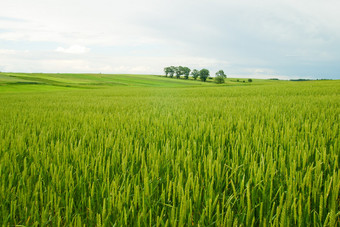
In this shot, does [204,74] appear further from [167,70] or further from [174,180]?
[174,180]

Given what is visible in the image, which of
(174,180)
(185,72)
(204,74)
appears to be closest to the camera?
(174,180)

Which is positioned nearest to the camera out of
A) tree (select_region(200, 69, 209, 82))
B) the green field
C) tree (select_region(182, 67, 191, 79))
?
the green field

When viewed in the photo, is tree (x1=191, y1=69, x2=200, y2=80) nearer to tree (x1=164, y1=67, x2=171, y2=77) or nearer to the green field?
tree (x1=164, y1=67, x2=171, y2=77)

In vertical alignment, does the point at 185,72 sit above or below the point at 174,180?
above

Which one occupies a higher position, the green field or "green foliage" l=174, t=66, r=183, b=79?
"green foliage" l=174, t=66, r=183, b=79

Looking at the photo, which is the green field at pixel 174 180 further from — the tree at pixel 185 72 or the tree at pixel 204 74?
the tree at pixel 185 72

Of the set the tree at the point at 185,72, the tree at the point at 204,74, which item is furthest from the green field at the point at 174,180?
the tree at the point at 185,72

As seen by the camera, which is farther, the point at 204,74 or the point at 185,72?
the point at 185,72

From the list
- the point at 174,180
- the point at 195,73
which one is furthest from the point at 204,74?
the point at 174,180

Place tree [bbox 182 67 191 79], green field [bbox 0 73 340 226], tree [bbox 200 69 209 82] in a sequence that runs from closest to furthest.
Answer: green field [bbox 0 73 340 226] < tree [bbox 200 69 209 82] < tree [bbox 182 67 191 79]

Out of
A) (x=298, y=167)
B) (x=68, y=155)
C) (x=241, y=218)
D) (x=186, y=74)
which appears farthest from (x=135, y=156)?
(x=186, y=74)

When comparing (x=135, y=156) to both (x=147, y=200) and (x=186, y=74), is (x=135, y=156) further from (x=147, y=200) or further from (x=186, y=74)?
(x=186, y=74)

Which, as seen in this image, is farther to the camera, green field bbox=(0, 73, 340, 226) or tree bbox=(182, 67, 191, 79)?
tree bbox=(182, 67, 191, 79)

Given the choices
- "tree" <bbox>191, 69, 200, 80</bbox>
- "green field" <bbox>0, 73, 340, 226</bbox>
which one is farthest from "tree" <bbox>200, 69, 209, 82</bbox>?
"green field" <bbox>0, 73, 340, 226</bbox>
